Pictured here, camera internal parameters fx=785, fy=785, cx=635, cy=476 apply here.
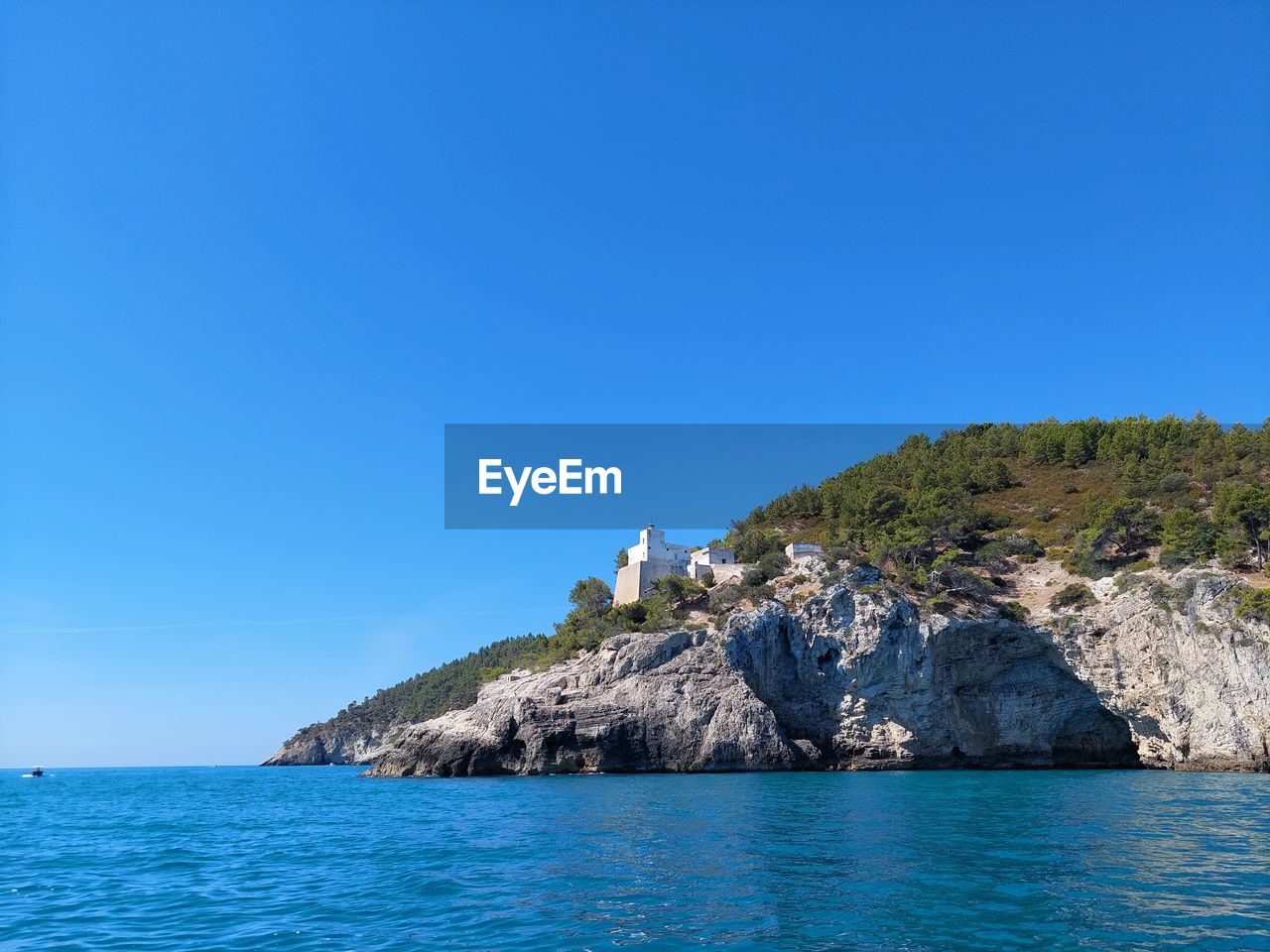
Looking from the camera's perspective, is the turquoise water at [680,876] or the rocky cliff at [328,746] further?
the rocky cliff at [328,746]

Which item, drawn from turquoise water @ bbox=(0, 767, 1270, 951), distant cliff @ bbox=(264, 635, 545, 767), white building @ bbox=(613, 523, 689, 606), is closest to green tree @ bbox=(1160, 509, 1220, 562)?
turquoise water @ bbox=(0, 767, 1270, 951)

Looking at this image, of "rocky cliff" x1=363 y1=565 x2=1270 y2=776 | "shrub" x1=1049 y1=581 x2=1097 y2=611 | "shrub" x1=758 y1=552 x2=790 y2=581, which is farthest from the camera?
"shrub" x1=758 y1=552 x2=790 y2=581

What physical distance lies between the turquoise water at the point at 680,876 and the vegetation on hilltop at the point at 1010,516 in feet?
92.2

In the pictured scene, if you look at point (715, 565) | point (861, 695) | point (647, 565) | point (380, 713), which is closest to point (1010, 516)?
point (715, 565)

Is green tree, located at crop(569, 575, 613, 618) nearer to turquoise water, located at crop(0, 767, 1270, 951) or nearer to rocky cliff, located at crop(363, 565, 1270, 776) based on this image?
rocky cliff, located at crop(363, 565, 1270, 776)

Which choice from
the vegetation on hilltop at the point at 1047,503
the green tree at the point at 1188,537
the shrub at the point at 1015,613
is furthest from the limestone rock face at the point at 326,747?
the green tree at the point at 1188,537

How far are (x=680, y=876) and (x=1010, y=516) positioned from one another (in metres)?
67.1

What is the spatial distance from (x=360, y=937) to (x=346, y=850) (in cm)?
1001

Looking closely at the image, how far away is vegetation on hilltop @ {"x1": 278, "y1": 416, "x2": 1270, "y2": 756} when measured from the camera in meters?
53.0

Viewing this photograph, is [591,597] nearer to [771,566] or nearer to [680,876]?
[771,566]

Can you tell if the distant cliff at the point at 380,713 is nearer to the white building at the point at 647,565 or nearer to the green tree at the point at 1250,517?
the white building at the point at 647,565

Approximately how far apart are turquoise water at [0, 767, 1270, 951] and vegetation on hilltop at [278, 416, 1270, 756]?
28.1 m

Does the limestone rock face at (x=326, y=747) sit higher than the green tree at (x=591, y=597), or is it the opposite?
the green tree at (x=591, y=597)

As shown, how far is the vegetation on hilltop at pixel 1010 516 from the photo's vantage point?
53000 mm
